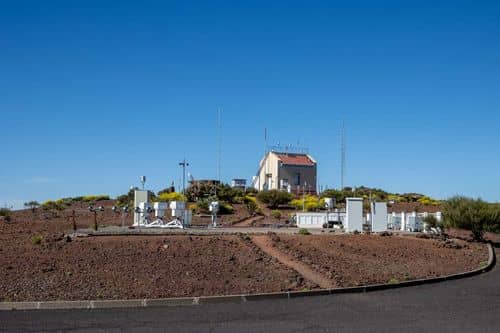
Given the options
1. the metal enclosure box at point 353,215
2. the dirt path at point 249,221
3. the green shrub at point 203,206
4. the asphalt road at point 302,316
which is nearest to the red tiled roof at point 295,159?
the green shrub at point 203,206

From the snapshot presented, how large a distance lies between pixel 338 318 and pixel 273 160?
1962 inches

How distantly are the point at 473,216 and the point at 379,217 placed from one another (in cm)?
380

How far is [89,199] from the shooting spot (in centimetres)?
4672

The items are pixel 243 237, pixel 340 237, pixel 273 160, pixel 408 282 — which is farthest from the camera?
pixel 273 160

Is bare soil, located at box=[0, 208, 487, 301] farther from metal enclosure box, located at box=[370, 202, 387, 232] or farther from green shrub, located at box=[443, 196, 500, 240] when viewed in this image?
metal enclosure box, located at box=[370, 202, 387, 232]

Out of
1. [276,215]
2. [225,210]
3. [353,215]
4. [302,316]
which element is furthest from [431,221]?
[302,316]

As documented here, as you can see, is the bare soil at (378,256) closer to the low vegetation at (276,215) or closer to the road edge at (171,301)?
the road edge at (171,301)

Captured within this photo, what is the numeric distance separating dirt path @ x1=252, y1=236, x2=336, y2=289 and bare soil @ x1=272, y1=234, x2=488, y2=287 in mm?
171

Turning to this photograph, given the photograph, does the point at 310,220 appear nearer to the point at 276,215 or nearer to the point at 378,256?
the point at 276,215

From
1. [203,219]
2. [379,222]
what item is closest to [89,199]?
[203,219]

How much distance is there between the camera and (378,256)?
19859 mm

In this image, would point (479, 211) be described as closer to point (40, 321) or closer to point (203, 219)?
point (203, 219)

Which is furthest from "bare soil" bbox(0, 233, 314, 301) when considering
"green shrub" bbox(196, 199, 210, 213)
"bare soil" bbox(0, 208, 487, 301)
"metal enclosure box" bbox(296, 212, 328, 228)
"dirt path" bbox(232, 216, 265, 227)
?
"green shrub" bbox(196, 199, 210, 213)

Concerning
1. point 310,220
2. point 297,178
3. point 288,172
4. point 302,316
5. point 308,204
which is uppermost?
point 288,172
